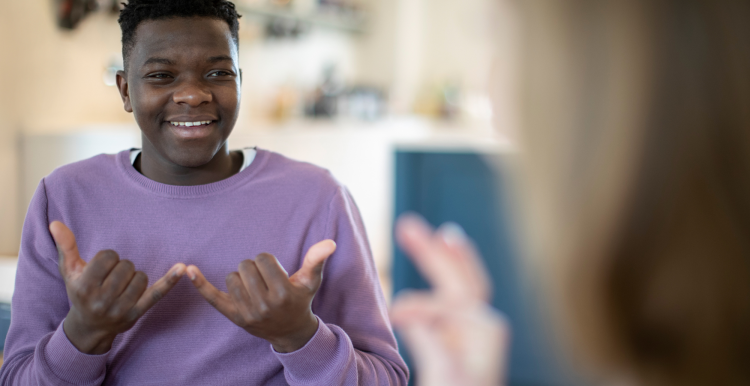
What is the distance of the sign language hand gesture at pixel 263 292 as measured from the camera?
699 mm

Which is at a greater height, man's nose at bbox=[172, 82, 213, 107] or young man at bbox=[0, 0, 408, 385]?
man's nose at bbox=[172, 82, 213, 107]

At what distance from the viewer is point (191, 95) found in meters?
0.89

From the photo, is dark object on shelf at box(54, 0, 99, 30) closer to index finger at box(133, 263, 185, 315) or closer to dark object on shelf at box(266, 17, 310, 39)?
dark object on shelf at box(266, 17, 310, 39)

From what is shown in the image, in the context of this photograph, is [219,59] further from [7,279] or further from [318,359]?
[7,279]

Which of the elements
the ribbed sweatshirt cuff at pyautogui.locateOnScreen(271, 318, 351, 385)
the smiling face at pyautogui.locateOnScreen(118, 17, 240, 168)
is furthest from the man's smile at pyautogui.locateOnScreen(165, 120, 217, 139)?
the ribbed sweatshirt cuff at pyautogui.locateOnScreen(271, 318, 351, 385)

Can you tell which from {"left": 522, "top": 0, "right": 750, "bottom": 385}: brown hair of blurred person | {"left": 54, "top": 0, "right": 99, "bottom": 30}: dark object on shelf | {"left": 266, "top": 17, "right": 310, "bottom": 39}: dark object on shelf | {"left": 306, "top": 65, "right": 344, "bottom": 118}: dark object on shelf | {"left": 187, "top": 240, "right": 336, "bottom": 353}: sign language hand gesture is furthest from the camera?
{"left": 306, "top": 65, "right": 344, "bottom": 118}: dark object on shelf

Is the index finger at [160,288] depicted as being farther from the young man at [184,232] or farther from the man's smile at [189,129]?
the man's smile at [189,129]

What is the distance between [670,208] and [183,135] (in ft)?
2.62

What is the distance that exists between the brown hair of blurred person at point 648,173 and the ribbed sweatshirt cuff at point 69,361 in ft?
2.40

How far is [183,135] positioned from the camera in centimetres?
91

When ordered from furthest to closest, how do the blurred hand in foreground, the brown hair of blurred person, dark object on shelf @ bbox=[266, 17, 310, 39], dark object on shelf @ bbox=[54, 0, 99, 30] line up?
dark object on shelf @ bbox=[266, 17, 310, 39] < dark object on shelf @ bbox=[54, 0, 99, 30] < the blurred hand in foreground < the brown hair of blurred person

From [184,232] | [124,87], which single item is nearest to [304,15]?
[124,87]

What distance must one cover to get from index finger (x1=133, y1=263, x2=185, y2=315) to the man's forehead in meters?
0.34

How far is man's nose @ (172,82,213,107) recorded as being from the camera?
2.91 ft
